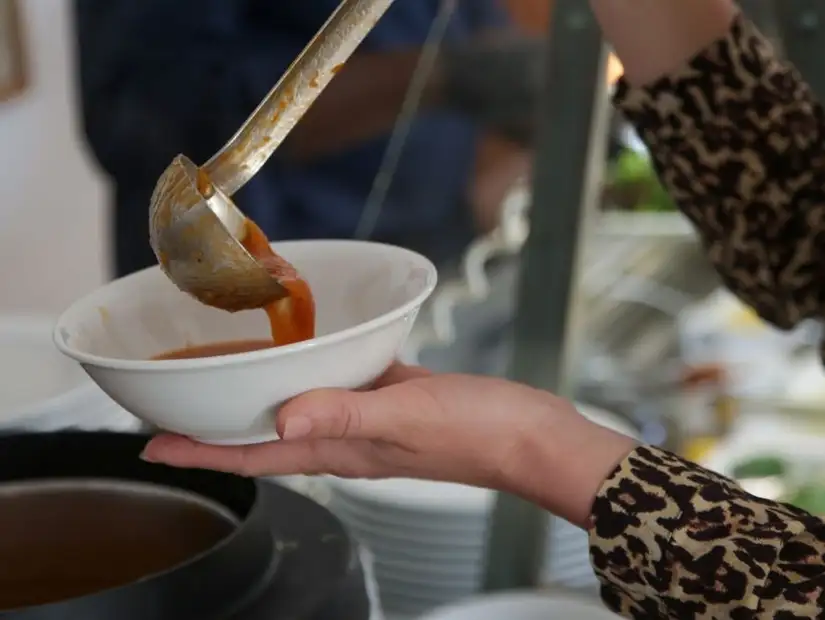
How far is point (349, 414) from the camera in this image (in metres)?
0.46

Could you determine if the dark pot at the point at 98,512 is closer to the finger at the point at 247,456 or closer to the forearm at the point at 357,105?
the finger at the point at 247,456

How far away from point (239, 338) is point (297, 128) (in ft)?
1.85

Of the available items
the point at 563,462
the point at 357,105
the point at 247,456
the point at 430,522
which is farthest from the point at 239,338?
the point at 357,105

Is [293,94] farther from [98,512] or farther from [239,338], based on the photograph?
[98,512]

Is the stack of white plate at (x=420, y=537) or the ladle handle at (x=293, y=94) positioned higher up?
the ladle handle at (x=293, y=94)

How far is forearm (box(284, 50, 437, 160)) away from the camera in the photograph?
40.0 inches

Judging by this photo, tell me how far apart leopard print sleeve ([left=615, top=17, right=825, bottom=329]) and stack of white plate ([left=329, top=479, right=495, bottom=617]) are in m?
0.29

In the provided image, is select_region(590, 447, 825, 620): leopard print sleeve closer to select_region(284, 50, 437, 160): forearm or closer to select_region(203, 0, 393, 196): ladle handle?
select_region(203, 0, 393, 196): ladle handle

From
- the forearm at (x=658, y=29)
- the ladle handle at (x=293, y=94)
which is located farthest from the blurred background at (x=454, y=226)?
the ladle handle at (x=293, y=94)

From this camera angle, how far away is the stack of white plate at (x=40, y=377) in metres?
0.67

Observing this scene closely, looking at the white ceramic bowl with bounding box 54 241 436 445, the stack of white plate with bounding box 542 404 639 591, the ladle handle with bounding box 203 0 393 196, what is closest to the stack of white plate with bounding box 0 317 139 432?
the white ceramic bowl with bounding box 54 241 436 445

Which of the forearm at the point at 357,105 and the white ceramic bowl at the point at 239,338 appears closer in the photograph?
the white ceramic bowl at the point at 239,338

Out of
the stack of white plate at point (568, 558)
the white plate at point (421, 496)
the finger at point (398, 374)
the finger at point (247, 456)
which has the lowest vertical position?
the stack of white plate at point (568, 558)

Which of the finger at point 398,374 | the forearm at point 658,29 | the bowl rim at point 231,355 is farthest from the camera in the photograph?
the forearm at point 658,29
